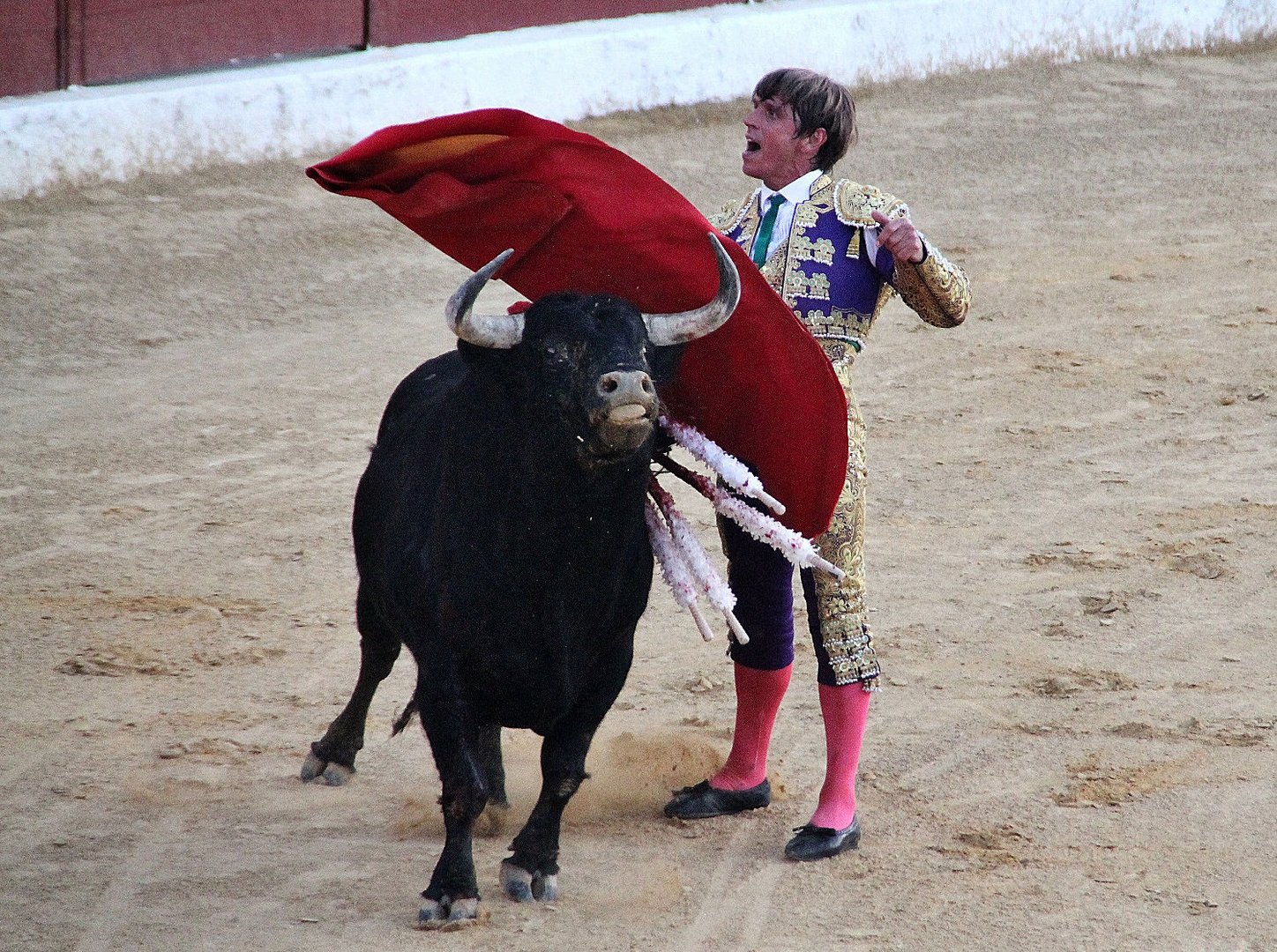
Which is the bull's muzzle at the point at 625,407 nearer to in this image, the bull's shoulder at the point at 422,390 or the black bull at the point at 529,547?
the black bull at the point at 529,547

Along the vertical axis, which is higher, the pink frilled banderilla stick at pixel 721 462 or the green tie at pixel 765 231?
the green tie at pixel 765 231

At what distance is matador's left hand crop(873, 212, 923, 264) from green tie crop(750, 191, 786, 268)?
0.27m

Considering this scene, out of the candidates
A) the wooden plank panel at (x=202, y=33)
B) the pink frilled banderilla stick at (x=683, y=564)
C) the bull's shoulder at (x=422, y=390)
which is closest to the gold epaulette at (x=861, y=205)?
the pink frilled banderilla stick at (x=683, y=564)

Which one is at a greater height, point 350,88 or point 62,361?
point 350,88

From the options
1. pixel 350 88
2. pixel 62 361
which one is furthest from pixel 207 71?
pixel 62 361

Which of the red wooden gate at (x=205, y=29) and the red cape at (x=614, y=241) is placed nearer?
the red cape at (x=614, y=241)

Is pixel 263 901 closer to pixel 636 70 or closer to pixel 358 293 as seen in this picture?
pixel 358 293

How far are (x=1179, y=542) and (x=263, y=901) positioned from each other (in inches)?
123

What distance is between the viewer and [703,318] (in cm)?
315

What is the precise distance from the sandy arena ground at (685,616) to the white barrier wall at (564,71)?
27 centimetres

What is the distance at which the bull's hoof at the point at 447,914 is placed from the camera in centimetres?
316

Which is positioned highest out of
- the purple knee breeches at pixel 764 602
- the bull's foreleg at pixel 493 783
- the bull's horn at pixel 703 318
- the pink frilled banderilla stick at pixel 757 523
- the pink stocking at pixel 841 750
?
the bull's horn at pixel 703 318

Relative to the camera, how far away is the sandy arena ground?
3.35 meters

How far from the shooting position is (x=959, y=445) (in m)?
6.09
